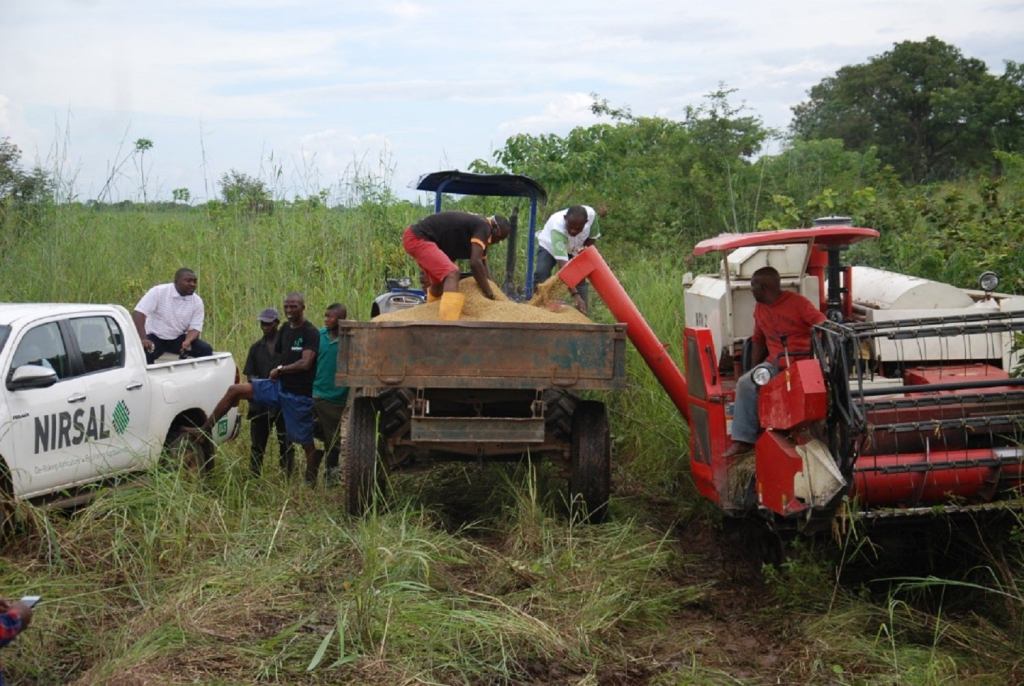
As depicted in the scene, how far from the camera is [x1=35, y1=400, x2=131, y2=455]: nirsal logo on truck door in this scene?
7.65m

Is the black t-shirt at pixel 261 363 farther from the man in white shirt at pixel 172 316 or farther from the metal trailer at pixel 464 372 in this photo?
the metal trailer at pixel 464 372

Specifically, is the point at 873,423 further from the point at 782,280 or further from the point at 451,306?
the point at 451,306

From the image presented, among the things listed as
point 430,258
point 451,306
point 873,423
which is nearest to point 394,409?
point 451,306

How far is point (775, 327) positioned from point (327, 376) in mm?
3522

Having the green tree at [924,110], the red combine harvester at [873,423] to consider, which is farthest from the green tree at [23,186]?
the green tree at [924,110]

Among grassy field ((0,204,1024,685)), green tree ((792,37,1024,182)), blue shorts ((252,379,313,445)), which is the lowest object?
grassy field ((0,204,1024,685))

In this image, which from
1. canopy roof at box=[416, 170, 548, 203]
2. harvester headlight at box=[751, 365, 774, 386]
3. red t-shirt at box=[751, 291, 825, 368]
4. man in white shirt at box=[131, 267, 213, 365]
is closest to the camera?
harvester headlight at box=[751, 365, 774, 386]

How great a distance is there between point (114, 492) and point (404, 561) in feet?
6.90

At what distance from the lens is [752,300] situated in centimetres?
919

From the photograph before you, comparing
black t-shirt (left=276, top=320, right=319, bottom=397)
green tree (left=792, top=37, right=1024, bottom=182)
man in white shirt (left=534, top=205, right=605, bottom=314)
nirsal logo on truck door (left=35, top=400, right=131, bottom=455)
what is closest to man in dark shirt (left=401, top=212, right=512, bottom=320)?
black t-shirt (left=276, top=320, right=319, bottom=397)

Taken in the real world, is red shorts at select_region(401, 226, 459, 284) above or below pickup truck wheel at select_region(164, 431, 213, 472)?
above

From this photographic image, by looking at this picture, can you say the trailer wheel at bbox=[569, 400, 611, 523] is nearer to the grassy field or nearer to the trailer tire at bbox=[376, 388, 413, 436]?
the grassy field

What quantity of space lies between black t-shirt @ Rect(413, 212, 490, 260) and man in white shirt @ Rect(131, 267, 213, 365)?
3153 millimetres

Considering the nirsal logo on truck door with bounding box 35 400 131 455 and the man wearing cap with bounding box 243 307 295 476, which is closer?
the nirsal logo on truck door with bounding box 35 400 131 455
